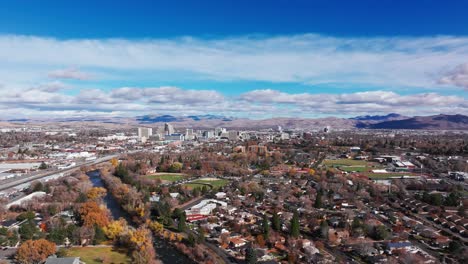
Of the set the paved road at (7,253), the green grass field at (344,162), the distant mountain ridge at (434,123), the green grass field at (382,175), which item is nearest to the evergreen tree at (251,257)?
the paved road at (7,253)

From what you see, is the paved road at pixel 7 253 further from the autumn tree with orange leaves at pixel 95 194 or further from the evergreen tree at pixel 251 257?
the evergreen tree at pixel 251 257

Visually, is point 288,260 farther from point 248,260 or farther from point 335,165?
point 335,165

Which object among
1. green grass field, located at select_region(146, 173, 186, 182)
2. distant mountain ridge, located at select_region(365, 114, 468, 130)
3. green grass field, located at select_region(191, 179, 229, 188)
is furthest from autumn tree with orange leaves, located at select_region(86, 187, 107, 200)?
distant mountain ridge, located at select_region(365, 114, 468, 130)

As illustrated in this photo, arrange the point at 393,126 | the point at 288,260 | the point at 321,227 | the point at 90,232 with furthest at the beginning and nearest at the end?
the point at 393,126, the point at 321,227, the point at 90,232, the point at 288,260

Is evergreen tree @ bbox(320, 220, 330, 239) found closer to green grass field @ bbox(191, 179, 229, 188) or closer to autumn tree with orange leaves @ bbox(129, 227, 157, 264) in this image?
autumn tree with orange leaves @ bbox(129, 227, 157, 264)

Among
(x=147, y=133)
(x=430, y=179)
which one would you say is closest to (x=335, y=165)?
(x=430, y=179)

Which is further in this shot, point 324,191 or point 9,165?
point 9,165
